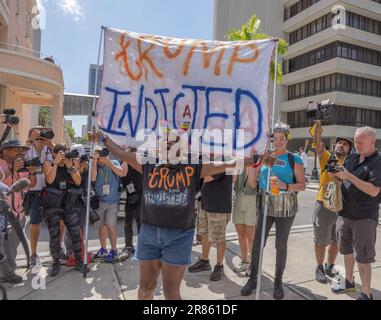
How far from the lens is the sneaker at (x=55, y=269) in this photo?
14.0ft

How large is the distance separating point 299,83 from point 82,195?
34486 millimetres

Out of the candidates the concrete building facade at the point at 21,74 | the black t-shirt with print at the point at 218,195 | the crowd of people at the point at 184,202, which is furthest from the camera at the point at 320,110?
the concrete building facade at the point at 21,74

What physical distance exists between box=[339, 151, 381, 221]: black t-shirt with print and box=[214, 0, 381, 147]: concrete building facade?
28658mm

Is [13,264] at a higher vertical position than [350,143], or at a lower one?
lower

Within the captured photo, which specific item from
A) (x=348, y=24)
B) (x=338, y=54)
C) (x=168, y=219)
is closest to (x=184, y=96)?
(x=168, y=219)

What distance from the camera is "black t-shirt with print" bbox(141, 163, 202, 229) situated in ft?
8.92

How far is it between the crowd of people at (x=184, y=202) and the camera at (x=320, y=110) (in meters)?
0.14

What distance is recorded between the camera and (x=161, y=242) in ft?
8.99

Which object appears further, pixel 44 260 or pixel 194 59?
pixel 44 260

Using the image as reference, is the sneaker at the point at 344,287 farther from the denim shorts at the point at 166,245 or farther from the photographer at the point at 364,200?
the denim shorts at the point at 166,245
